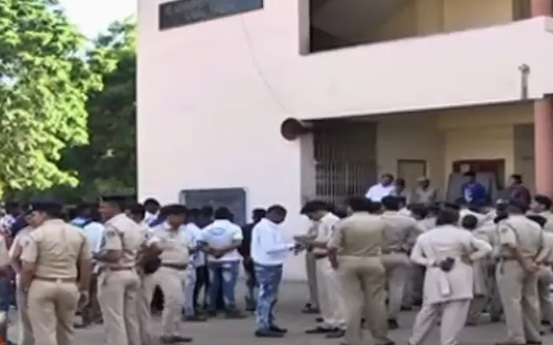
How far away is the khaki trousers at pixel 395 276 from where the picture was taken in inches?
606

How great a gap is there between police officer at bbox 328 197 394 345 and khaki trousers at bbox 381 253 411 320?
1645mm

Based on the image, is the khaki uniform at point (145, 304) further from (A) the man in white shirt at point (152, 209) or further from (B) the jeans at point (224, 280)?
(B) the jeans at point (224, 280)

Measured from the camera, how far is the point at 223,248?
1702cm

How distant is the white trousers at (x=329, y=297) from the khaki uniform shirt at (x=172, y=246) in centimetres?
196

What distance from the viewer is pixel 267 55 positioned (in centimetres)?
2459

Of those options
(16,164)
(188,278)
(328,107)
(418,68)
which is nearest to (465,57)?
(418,68)

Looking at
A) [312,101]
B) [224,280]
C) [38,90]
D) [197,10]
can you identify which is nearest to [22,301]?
[224,280]

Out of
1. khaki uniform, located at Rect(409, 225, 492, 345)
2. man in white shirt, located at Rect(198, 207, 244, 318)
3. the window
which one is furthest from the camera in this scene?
the window

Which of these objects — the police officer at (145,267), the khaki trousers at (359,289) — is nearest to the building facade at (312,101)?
the khaki trousers at (359,289)

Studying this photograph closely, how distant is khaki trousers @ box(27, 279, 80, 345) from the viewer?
11.2 meters

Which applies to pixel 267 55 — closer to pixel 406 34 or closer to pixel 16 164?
pixel 406 34

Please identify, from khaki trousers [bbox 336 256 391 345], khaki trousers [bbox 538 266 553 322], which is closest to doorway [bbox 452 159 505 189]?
khaki trousers [bbox 538 266 553 322]

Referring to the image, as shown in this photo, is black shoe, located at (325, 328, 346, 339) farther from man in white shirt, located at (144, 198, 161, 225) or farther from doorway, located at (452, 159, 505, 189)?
doorway, located at (452, 159, 505, 189)

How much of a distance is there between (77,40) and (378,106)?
19840mm
